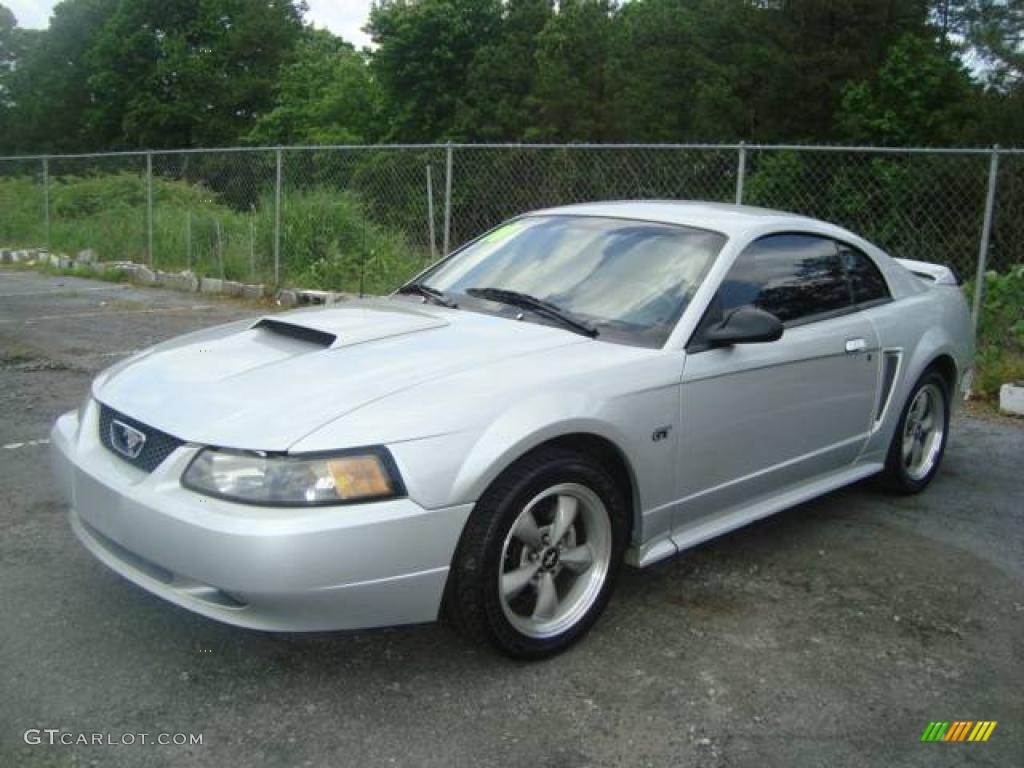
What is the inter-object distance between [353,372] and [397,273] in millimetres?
8625

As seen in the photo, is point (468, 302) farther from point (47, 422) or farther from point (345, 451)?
point (47, 422)

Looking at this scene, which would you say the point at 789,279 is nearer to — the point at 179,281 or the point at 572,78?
the point at 179,281

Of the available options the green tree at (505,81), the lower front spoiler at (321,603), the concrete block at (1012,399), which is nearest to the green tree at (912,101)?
the green tree at (505,81)

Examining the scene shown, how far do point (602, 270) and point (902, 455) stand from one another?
2020 mm

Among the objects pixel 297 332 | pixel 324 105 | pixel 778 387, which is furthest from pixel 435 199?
pixel 324 105

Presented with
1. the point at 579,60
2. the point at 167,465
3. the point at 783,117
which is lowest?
the point at 167,465

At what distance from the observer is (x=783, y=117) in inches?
1569

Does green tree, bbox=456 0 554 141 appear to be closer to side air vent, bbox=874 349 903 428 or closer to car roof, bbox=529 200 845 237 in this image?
car roof, bbox=529 200 845 237

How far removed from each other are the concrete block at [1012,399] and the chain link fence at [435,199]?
11.9ft

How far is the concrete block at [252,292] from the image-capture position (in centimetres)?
1202

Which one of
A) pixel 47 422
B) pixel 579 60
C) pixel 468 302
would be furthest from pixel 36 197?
pixel 579 60

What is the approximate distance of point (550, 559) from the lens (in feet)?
10.3

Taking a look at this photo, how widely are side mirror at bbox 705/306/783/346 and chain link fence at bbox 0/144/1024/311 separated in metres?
6.52
